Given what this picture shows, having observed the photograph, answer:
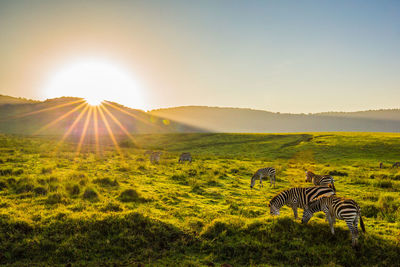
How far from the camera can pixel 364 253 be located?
888 centimetres

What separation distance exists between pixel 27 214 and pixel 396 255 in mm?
17239

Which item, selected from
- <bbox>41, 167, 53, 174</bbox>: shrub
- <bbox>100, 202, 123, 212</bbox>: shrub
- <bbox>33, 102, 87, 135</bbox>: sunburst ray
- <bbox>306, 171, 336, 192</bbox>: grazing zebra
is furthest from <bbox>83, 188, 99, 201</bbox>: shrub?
<bbox>33, 102, 87, 135</bbox>: sunburst ray

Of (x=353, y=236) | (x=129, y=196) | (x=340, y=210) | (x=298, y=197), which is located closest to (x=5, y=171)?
(x=129, y=196)

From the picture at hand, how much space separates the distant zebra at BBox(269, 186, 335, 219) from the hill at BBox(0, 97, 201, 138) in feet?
405

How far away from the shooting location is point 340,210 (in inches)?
368

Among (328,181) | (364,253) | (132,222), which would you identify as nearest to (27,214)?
(132,222)

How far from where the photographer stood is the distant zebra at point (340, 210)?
29.8 ft

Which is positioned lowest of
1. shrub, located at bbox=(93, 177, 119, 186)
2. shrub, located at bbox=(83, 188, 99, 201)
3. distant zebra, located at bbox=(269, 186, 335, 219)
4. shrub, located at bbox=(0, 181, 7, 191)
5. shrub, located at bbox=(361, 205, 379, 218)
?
shrub, located at bbox=(361, 205, 379, 218)

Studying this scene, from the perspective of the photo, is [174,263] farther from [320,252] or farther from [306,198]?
[306,198]

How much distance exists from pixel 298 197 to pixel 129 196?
36.7 ft

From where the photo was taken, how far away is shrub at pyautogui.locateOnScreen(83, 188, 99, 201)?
1473 cm

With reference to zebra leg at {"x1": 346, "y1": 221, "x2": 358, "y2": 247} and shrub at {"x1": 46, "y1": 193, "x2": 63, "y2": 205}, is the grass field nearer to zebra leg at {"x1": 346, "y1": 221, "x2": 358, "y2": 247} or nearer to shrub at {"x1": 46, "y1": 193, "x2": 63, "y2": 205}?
shrub at {"x1": 46, "y1": 193, "x2": 63, "y2": 205}

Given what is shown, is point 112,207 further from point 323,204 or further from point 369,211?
point 369,211

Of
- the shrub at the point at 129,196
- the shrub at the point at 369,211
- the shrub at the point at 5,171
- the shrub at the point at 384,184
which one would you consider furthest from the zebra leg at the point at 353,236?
the shrub at the point at 5,171
